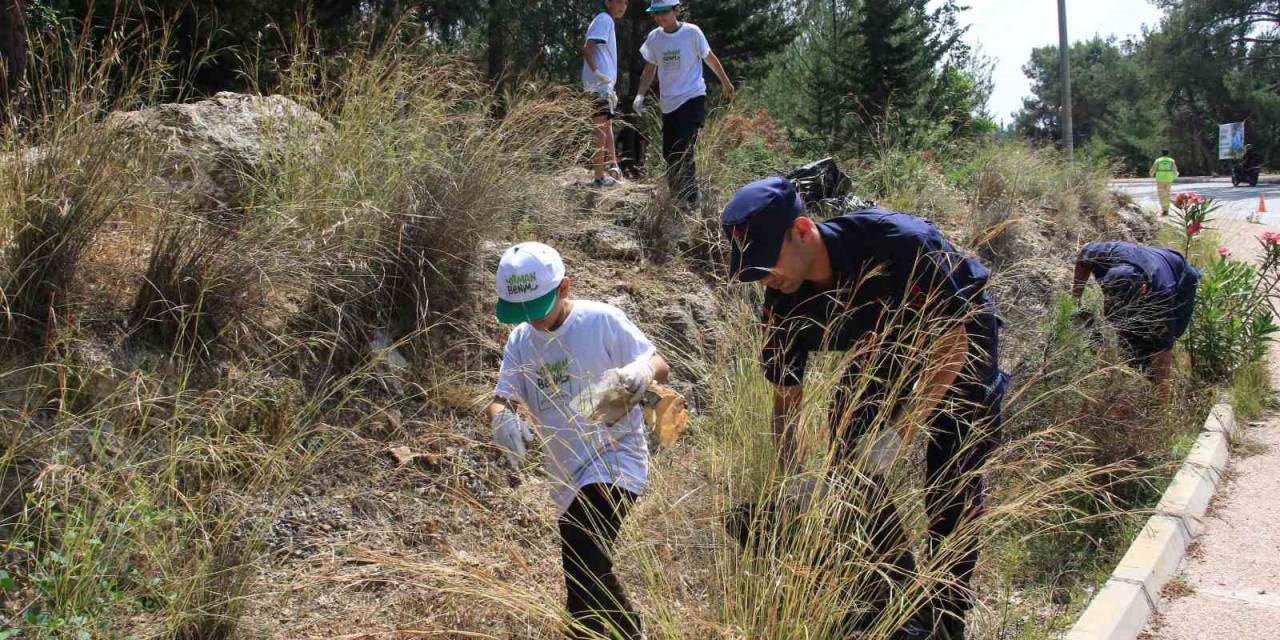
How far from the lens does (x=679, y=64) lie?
7660 mm

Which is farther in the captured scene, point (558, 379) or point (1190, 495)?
point (1190, 495)

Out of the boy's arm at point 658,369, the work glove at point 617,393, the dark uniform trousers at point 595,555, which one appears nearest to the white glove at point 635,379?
the work glove at point 617,393

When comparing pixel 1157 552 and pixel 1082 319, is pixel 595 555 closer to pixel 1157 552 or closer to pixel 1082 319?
pixel 1157 552

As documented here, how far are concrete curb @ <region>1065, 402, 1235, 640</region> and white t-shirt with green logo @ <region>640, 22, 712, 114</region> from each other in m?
4.12

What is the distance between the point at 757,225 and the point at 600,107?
5104 millimetres

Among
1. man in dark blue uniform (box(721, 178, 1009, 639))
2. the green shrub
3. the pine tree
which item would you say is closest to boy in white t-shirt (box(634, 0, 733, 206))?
the green shrub

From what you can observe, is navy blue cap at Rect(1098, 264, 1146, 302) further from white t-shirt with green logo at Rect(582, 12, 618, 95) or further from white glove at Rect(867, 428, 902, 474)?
white t-shirt with green logo at Rect(582, 12, 618, 95)

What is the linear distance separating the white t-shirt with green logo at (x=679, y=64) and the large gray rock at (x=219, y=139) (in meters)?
3.00

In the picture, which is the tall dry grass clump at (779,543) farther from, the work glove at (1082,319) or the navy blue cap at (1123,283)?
the navy blue cap at (1123,283)

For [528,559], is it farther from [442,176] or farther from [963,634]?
[442,176]

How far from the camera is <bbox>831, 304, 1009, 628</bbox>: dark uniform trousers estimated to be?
9.46 ft

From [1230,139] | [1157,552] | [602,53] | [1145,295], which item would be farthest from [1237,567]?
[1230,139]

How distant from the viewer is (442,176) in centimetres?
512

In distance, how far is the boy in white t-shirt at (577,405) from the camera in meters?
2.92
